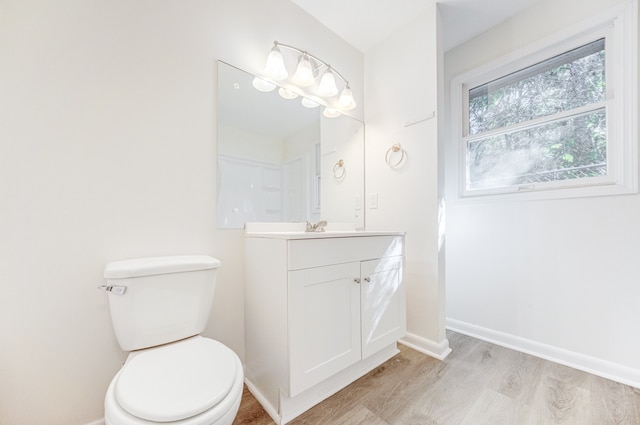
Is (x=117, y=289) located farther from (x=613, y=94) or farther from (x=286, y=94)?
(x=613, y=94)

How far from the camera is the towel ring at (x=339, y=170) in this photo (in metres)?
2.04

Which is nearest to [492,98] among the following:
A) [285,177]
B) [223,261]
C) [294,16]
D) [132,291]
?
[294,16]

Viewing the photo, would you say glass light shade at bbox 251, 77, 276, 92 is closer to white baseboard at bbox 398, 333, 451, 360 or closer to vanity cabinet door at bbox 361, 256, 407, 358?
vanity cabinet door at bbox 361, 256, 407, 358

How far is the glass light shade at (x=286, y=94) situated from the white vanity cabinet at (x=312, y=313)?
952mm

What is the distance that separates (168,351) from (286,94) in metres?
1.54

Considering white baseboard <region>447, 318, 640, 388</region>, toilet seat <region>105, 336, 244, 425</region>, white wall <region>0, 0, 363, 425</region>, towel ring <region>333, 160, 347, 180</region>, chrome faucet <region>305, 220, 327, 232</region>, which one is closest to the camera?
toilet seat <region>105, 336, 244, 425</region>

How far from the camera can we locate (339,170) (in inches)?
81.4

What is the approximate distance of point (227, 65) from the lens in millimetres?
1449

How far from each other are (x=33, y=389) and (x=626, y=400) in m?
2.61

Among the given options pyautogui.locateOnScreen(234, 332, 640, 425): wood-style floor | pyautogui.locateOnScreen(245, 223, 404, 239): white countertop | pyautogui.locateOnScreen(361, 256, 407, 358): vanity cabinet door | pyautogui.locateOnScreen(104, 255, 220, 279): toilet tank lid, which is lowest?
pyautogui.locateOnScreen(234, 332, 640, 425): wood-style floor

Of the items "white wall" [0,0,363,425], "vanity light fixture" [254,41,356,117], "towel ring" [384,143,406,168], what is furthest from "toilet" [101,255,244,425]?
"towel ring" [384,143,406,168]

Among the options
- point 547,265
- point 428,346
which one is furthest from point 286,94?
point 547,265

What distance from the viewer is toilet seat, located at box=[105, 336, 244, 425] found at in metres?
0.67

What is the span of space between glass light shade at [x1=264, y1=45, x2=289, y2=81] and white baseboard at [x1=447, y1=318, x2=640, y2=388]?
7.55 ft
